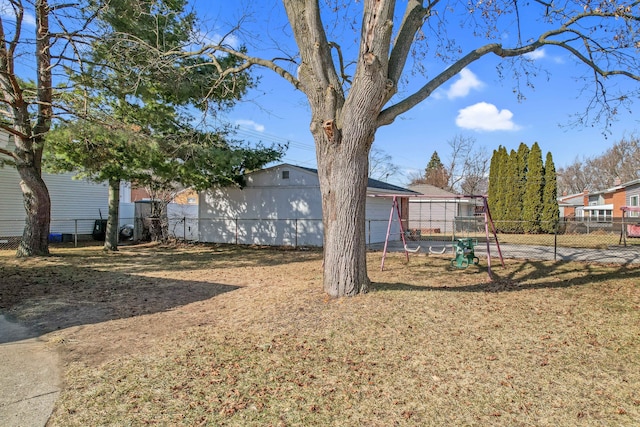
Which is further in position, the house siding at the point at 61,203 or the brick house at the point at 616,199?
the brick house at the point at 616,199

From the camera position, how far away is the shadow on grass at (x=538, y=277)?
7.13 m

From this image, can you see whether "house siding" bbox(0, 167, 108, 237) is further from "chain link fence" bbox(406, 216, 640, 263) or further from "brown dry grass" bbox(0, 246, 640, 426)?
"chain link fence" bbox(406, 216, 640, 263)

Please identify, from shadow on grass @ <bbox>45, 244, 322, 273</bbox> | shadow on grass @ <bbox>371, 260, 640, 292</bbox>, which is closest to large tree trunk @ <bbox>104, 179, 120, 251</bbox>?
shadow on grass @ <bbox>45, 244, 322, 273</bbox>

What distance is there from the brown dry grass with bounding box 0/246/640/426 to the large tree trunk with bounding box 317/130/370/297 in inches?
14.3

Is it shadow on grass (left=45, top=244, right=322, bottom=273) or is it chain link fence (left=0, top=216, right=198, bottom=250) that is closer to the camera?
shadow on grass (left=45, top=244, right=322, bottom=273)

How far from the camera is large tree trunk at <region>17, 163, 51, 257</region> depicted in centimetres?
1147

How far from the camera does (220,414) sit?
2.81 m

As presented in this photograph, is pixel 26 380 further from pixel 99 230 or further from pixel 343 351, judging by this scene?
pixel 99 230

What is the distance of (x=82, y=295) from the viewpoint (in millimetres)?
7062

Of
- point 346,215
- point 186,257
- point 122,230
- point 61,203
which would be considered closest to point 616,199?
point 186,257

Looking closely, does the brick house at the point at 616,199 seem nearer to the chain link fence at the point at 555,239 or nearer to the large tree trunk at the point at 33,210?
the chain link fence at the point at 555,239

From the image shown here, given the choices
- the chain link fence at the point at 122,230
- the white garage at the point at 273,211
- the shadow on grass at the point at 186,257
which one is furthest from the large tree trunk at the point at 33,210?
the white garage at the point at 273,211

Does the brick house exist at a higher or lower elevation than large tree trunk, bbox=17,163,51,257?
higher

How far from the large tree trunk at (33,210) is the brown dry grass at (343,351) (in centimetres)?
463
